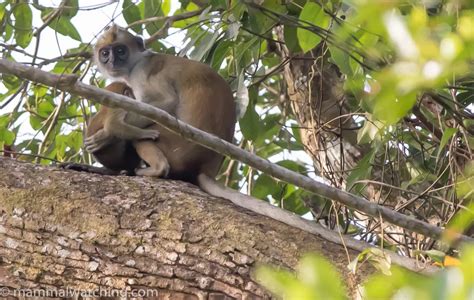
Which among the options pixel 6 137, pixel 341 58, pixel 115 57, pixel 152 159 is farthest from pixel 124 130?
pixel 341 58

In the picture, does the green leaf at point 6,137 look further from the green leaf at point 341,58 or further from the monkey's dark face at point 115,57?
the green leaf at point 341,58

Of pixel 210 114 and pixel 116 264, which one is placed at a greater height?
pixel 210 114

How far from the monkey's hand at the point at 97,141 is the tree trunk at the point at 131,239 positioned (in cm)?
167

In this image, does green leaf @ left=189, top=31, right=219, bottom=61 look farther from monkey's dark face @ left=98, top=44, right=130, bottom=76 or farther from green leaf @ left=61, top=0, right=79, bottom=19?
monkey's dark face @ left=98, top=44, right=130, bottom=76

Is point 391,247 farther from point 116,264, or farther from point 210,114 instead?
point 116,264

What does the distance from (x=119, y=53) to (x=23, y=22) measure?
1.07 meters

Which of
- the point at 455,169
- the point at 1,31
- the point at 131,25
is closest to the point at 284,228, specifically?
the point at 455,169

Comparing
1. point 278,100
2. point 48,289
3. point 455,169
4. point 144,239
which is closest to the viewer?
point 48,289

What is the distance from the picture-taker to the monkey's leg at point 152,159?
514cm

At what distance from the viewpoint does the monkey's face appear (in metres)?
6.49

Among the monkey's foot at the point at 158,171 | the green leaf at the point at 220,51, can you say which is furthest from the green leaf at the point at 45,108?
the green leaf at the point at 220,51

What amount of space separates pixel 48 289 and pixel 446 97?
2320 mm

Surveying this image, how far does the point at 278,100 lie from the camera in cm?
656

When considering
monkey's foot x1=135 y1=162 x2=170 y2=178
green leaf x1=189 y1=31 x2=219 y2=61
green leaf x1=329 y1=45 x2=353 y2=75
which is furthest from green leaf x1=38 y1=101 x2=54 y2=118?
green leaf x1=329 y1=45 x2=353 y2=75
